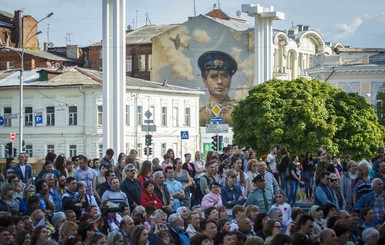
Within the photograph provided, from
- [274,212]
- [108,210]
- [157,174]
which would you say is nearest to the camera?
[274,212]

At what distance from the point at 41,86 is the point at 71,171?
50.9m

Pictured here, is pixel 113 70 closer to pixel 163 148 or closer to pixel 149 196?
pixel 149 196

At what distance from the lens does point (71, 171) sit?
23.8m

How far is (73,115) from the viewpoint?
241 ft

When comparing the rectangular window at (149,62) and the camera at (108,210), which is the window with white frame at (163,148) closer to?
the rectangular window at (149,62)

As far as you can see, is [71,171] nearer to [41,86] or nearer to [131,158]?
[131,158]

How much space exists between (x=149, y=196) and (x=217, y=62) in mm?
70639

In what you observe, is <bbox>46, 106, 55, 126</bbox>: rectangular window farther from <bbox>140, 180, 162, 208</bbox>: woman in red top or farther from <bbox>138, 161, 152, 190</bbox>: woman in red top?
<bbox>140, 180, 162, 208</bbox>: woman in red top

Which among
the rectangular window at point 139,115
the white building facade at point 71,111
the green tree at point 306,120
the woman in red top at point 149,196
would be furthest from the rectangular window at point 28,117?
the woman in red top at point 149,196

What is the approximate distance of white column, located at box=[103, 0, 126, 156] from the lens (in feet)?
140

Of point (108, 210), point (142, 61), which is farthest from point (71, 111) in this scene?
point (108, 210)

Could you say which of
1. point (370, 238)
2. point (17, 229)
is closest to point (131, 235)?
point (17, 229)

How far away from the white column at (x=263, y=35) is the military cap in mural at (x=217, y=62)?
96.9 feet

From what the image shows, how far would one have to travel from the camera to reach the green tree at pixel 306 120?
51.3 meters
